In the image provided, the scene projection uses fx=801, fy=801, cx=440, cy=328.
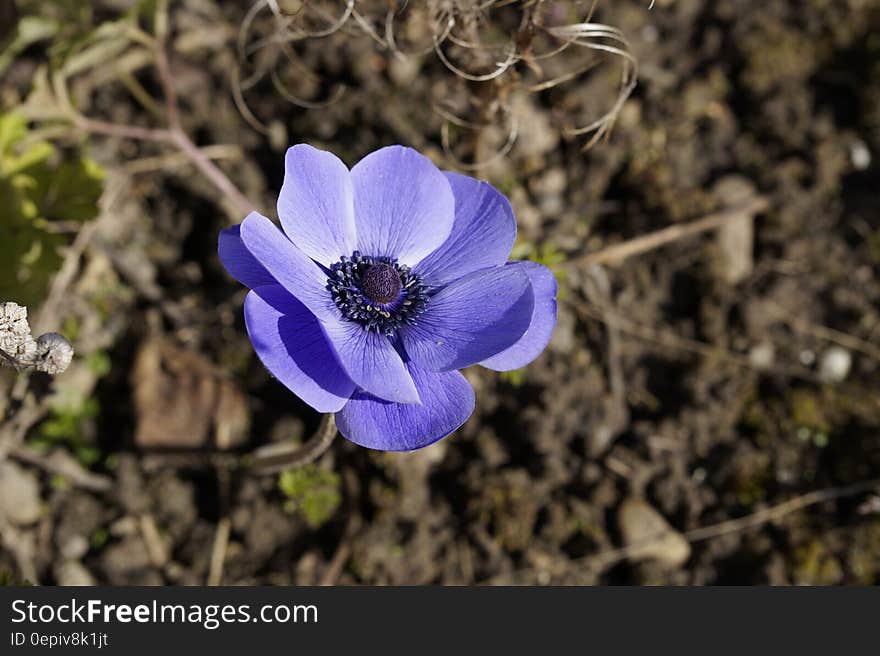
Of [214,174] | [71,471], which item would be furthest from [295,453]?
[214,174]

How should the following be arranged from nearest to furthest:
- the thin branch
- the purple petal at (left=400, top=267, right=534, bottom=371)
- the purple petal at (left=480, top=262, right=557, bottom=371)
Answer: the purple petal at (left=400, top=267, right=534, bottom=371), the purple petal at (left=480, top=262, right=557, bottom=371), the thin branch

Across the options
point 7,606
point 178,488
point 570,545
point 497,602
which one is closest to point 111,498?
point 178,488

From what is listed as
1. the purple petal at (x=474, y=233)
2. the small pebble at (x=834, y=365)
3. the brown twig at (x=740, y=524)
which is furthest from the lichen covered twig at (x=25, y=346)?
the small pebble at (x=834, y=365)

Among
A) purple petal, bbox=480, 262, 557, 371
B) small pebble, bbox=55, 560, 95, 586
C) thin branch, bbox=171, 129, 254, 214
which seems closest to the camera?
purple petal, bbox=480, 262, 557, 371

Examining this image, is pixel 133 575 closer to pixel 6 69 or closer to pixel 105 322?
pixel 105 322

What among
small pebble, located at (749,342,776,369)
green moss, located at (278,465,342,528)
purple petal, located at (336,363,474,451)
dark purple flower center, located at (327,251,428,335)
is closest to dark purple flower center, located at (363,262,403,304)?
dark purple flower center, located at (327,251,428,335)

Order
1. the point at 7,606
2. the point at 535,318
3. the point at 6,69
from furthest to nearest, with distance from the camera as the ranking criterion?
the point at 6,69 < the point at 7,606 < the point at 535,318

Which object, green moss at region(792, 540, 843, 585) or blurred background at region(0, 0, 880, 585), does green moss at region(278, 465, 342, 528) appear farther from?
green moss at region(792, 540, 843, 585)
